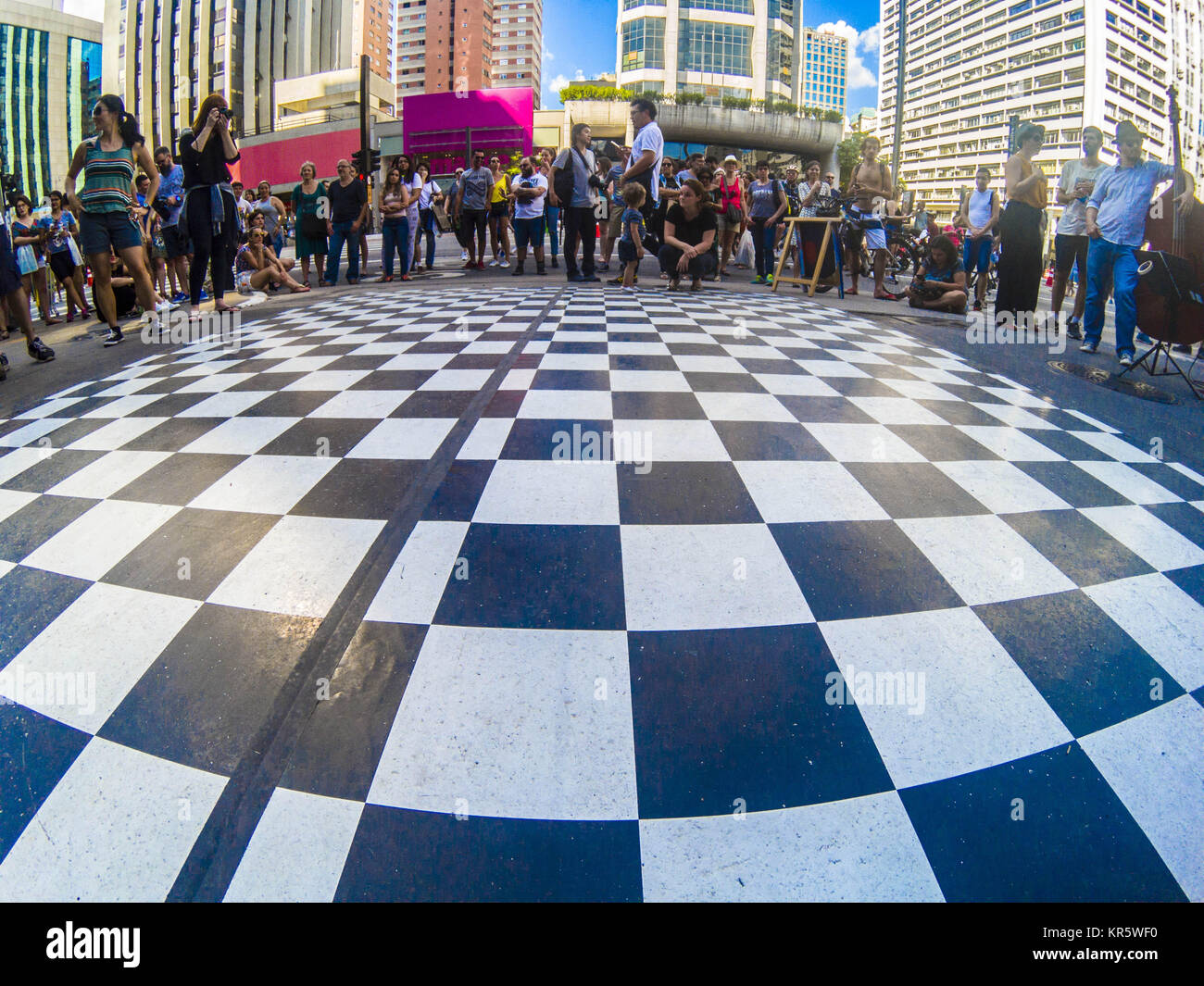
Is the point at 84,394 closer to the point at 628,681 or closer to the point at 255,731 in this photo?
the point at 255,731

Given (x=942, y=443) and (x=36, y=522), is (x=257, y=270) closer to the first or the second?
(x=36, y=522)

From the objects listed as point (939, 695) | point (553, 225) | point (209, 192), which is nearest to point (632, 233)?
point (553, 225)

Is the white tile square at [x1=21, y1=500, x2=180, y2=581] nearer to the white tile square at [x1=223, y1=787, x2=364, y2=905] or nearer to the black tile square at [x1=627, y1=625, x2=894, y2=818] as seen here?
the white tile square at [x1=223, y1=787, x2=364, y2=905]

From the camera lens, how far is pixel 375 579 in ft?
5.06

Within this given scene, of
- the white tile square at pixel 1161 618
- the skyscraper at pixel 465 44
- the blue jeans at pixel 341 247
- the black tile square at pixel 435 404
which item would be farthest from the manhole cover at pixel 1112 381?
the skyscraper at pixel 465 44

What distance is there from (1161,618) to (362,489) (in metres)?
2.22

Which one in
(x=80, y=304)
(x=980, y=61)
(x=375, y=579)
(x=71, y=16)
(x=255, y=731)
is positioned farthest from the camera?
(x=980, y=61)

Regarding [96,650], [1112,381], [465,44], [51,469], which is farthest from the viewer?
[465,44]

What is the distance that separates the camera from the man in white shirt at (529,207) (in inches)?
324

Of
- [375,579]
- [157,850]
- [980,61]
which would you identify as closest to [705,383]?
[375,579]

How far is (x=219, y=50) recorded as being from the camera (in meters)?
58.2

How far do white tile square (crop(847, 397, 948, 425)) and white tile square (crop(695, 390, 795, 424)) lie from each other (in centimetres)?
41

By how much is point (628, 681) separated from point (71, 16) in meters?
93.2

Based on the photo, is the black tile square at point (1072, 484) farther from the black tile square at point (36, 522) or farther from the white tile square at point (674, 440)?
the black tile square at point (36, 522)
